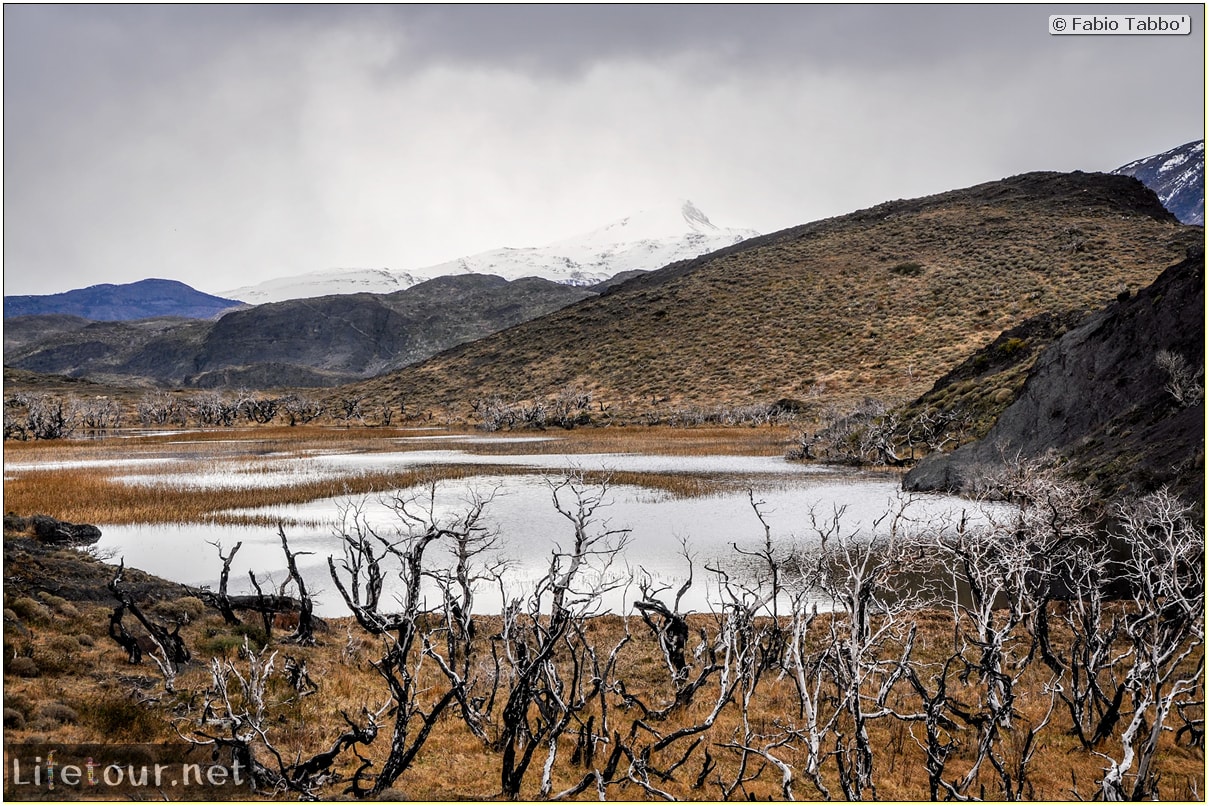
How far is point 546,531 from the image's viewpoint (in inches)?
698

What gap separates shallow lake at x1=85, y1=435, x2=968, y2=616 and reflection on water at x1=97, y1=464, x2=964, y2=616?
0.04 m

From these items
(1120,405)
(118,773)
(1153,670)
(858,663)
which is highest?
(1120,405)

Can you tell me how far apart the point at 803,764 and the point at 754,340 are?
7268 cm

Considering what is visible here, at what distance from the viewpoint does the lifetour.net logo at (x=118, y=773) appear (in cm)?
589

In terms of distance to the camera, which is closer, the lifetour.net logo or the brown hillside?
the lifetour.net logo

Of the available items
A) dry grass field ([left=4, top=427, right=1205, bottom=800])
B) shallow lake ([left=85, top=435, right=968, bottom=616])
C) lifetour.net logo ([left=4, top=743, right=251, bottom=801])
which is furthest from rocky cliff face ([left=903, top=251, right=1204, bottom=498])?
lifetour.net logo ([left=4, top=743, right=251, bottom=801])

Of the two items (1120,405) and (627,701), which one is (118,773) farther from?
(1120,405)

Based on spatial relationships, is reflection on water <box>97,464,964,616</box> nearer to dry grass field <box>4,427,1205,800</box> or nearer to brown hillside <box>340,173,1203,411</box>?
dry grass field <box>4,427,1205,800</box>

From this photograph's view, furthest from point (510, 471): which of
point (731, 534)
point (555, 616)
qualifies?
point (555, 616)

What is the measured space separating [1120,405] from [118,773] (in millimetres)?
22751

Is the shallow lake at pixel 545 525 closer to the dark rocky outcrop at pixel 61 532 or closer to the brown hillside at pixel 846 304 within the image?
the dark rocky outcrop at pixel 61 532

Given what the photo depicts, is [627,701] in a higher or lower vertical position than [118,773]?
lower

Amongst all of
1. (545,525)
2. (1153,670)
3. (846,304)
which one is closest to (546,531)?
(545,525)

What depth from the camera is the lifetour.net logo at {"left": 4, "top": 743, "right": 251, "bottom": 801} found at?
5887 millimetres
